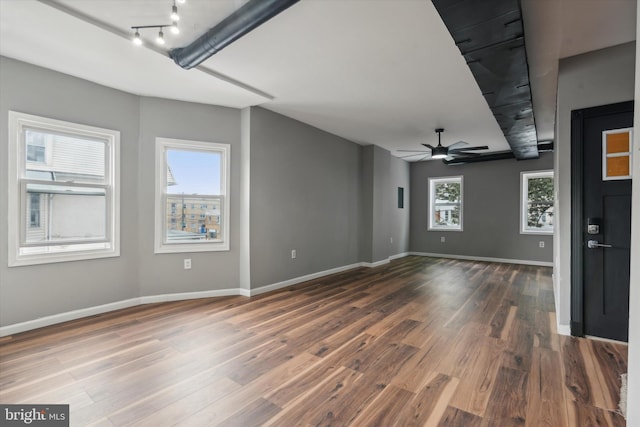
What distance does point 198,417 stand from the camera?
1.75 metres

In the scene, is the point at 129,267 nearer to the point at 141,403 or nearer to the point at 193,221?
the point at 193,221

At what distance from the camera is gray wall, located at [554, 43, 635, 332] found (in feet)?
8.90

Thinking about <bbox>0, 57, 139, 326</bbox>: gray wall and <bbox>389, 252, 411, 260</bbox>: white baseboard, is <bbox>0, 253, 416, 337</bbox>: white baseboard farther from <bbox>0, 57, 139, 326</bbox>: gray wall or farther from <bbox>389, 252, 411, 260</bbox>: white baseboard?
<bbox>389, 252, 411, 260</bbox>: white baseboard

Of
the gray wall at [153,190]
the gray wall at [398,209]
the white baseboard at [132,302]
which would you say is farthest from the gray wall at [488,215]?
the gray wall at [153,190]

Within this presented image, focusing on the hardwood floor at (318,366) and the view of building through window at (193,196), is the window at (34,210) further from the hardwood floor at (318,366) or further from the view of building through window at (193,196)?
the view of building through window at (193,196)

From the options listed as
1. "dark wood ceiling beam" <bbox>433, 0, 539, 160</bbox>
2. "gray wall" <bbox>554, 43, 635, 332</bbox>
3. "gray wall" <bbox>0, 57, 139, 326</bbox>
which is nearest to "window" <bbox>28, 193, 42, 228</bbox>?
"gray wall" <bbox>0, 57, 139, 326</bbox>

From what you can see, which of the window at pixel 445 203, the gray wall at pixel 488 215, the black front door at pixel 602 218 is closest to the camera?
the black front door at pixel 602 218

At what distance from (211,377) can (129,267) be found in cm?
236

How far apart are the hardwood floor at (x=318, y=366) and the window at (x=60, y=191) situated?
85 cm

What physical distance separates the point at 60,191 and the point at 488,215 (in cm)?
833

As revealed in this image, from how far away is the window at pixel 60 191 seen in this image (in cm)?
297

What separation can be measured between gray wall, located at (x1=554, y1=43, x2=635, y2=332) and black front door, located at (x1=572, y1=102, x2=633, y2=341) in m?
0.06

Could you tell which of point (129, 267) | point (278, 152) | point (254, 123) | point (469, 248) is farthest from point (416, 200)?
point (129, 267)

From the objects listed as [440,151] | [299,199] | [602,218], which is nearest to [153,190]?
[299,199]
